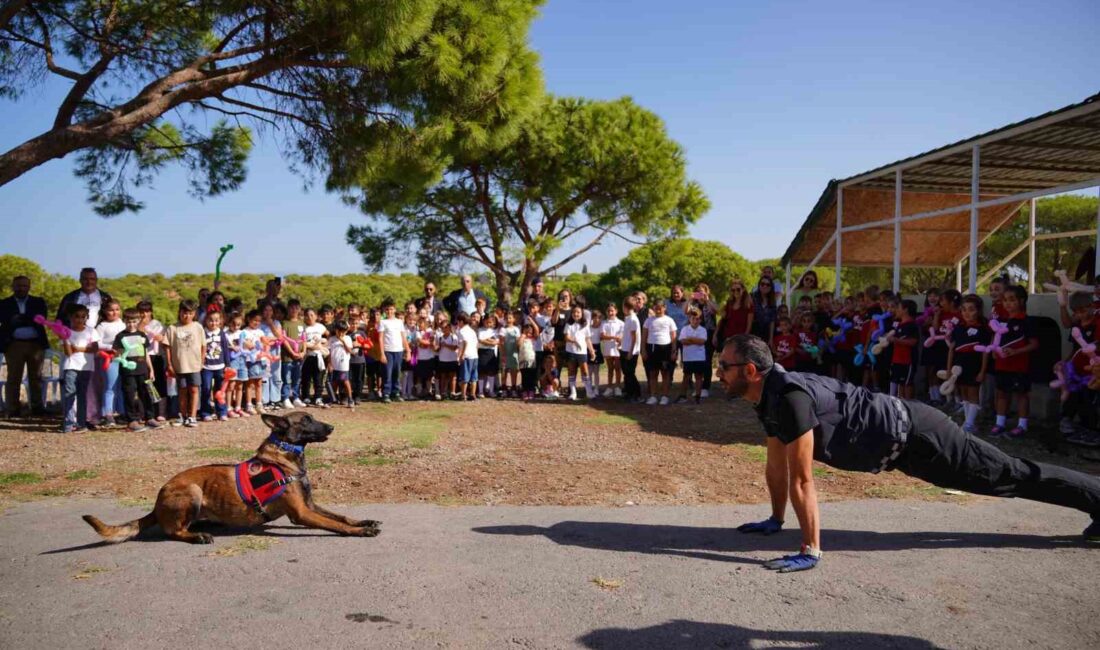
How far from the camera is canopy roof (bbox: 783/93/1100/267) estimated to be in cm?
1104

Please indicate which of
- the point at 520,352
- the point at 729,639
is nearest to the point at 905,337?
the point at 520,352

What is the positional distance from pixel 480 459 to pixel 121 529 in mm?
3690

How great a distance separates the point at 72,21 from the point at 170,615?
9.42 meters

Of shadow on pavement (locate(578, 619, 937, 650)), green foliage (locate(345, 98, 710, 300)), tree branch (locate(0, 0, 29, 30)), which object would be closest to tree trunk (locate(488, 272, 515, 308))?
green foliage (locate(345, 98, 710, 300))

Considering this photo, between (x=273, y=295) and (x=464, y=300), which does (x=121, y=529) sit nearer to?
(x=273, y=295)

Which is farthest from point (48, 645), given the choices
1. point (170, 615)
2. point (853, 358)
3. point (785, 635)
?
point (853, 358)

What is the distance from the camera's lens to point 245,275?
6181 centimetres

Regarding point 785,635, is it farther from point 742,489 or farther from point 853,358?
point 853,358

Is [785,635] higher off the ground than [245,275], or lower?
lower

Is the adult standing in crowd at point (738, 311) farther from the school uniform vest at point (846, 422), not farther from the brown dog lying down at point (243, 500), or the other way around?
the brown dog lying down at point (243, 500)

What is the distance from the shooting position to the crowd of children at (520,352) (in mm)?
9109

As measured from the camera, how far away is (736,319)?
40.7ft

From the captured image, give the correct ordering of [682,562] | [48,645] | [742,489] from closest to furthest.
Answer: [48,645]
[682,562]
[742,489]

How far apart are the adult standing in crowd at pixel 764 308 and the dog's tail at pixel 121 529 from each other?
31.5 feet
